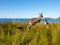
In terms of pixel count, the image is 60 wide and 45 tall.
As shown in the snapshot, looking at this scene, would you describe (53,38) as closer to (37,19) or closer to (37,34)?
(37,34)

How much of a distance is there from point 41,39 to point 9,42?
960mm

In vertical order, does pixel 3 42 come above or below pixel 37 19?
below

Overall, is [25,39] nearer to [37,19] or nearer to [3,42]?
[3,42]

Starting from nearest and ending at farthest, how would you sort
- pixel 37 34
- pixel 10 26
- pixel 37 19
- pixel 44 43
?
pixel 44 43 → pixel 37 34 → pixel 10 26 → pixel 37 19

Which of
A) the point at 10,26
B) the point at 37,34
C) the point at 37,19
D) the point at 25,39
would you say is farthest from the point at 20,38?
the point at 37,19

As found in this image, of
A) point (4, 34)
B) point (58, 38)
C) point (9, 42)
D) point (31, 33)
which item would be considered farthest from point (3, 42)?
point (58, 38)

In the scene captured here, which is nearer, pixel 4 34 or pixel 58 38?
pixel 58 38

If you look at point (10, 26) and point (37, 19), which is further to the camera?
point (37, 19)

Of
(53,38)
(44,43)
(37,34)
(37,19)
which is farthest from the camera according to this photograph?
(37,19)

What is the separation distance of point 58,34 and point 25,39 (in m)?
1.03

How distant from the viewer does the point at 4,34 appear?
7086 mm

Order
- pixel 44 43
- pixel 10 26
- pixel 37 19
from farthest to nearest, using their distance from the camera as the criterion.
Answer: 1. pixel 37 19
2. pixel 10 26
3. pixel 44 43

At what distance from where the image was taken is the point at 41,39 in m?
6.35

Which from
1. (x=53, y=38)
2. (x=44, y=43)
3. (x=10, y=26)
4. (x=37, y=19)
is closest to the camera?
(x=44, y=43)
